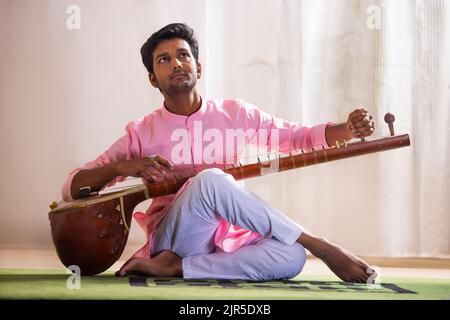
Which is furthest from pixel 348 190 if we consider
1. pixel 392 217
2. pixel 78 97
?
pixel 78 97

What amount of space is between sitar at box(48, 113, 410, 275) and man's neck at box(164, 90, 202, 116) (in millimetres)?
233

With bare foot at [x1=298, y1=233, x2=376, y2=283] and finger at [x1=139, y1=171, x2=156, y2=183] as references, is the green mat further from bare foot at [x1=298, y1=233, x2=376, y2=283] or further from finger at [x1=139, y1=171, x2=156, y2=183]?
finger at [x1=139, y1=171, x2=156, y2=183]

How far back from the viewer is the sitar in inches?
80.7

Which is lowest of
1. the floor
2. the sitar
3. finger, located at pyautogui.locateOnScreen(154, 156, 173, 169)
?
the floor

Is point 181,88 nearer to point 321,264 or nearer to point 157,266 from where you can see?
point 157,266

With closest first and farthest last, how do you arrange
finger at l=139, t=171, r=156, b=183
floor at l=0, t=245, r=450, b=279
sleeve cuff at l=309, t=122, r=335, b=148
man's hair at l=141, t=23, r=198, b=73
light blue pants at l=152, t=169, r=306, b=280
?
1. light blue pants at l=152, t=169, r=306, b=280
2. finger at l=139, t=171, r=156, b=183
3. sleeve cuff at l=309, t=122, r=335, b=148
4. man's hair at l=141, t=23, r=198, b=73
5. floor at l=0, t=245, r=450, b=279

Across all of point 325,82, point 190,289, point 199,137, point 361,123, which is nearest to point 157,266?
point 190,289

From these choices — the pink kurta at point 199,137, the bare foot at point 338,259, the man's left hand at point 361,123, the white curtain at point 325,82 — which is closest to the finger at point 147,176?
the pink kurta at point 199,137

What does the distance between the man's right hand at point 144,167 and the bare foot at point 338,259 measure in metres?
0.40

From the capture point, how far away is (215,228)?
209 cm

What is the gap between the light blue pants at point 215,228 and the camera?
1.97 meters

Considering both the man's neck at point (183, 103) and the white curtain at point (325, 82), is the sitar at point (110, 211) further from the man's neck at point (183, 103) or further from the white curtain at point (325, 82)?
the white curtain at point (325, 82)

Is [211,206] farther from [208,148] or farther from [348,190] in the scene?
[348,190]

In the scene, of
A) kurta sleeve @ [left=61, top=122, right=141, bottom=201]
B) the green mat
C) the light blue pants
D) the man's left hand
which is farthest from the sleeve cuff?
kurta sleeve @ [left=61, top=122, right=141, bottom=201]
